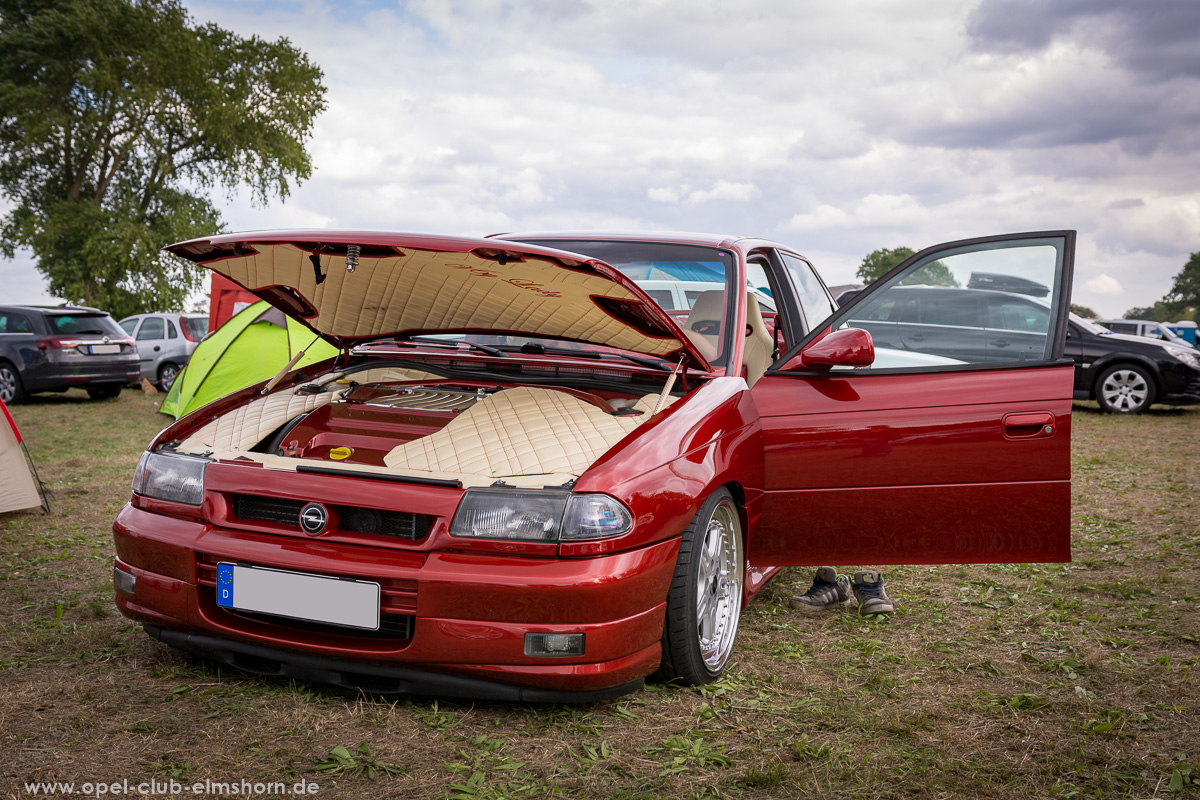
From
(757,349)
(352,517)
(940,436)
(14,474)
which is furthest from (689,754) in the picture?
(14,474)

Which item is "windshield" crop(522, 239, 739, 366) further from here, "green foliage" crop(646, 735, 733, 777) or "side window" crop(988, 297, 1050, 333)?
"green foliage" crop(646, 735, 733, 777)

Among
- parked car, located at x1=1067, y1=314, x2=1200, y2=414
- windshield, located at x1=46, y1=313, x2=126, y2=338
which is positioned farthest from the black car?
windshield, located at x1=46, y1=313, x2=126, y2=338

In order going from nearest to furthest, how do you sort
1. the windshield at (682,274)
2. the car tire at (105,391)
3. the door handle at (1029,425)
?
the door handle at (1029,425) → the windshield at (682,274) → the car tire at (105,391)

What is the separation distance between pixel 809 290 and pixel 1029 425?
6.40 feet

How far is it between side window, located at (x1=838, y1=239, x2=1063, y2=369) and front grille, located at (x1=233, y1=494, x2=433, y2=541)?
186 cm

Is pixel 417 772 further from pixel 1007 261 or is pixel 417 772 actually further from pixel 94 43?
pixel 94 43

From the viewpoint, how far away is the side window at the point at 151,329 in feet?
55.3

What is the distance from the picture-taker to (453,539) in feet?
8.24

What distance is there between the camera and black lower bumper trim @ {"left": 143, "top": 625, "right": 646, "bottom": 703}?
8.39 feet

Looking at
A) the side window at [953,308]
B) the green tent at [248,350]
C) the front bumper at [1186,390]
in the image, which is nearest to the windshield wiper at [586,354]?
the side window at [953,308]

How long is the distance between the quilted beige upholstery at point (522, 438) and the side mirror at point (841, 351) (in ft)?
2.04

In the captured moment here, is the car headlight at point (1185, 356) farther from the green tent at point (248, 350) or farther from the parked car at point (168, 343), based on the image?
the parked car at point (168, 343)

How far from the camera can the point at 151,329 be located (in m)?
17.0

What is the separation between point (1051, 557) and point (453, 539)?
2.12 meters
